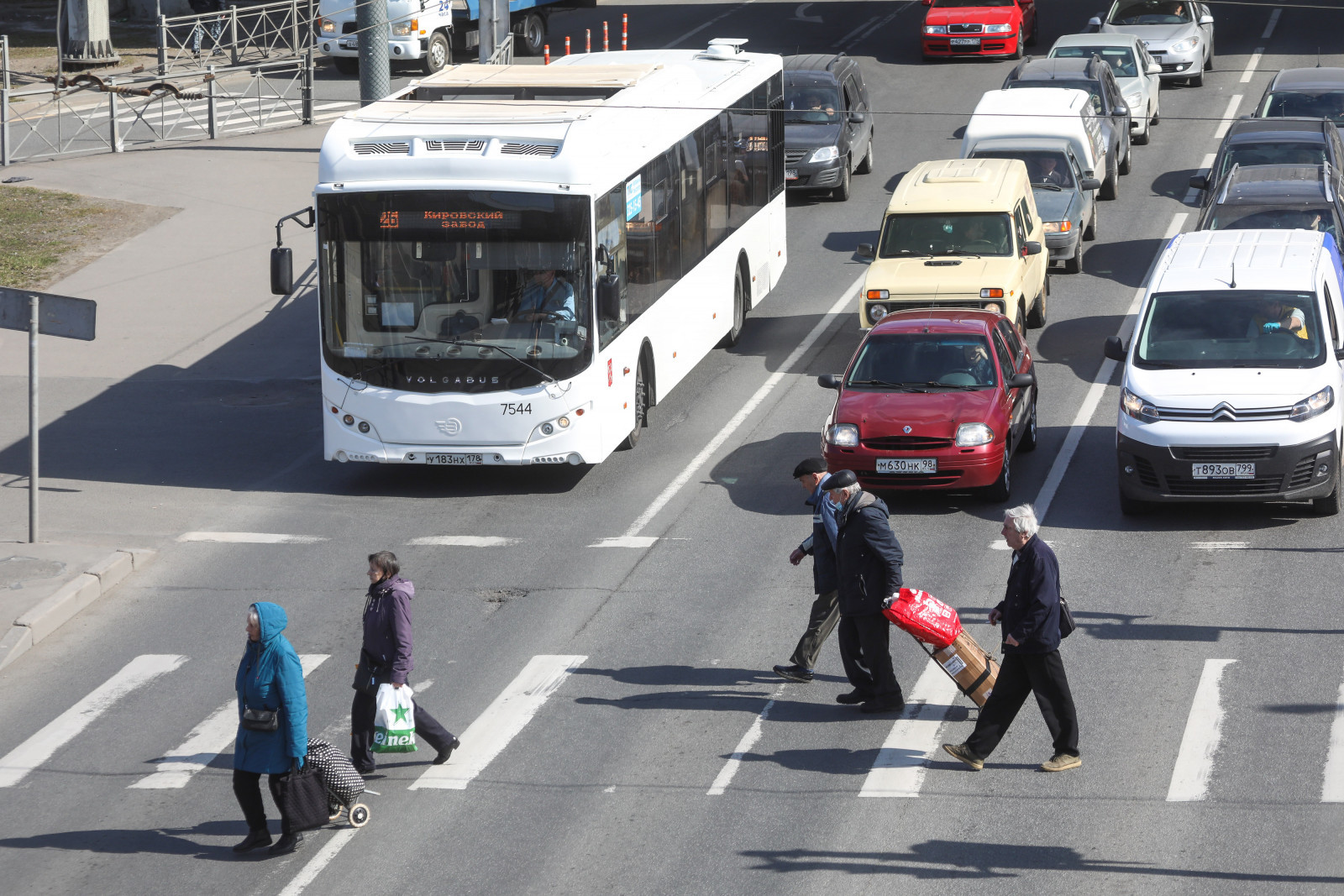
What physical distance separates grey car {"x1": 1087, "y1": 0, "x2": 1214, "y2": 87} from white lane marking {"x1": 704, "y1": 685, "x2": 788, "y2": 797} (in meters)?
27.8

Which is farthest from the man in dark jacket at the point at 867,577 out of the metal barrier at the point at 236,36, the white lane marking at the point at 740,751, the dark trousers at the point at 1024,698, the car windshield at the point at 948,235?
the metal barrier at the point at 236,36

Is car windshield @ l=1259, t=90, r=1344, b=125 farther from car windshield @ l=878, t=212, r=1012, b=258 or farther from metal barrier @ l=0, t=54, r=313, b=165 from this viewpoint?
metal barrier @ l=0, t=54, r=313, b=165

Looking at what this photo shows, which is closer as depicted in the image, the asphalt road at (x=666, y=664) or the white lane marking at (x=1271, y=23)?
the asphalt road at (x=666, y=664)

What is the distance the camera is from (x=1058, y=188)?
25.5 meters

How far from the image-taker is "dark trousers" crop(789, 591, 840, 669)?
39.7ft

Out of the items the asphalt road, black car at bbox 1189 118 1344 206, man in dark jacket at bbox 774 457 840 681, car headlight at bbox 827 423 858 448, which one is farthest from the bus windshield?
black car at bbox 1189 118 1344 206

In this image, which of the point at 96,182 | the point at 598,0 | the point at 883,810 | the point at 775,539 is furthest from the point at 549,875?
the point at 598,0

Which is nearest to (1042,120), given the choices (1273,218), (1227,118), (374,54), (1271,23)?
(1273,218)

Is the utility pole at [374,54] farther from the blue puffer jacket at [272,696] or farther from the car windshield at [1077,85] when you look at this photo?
the blue puffer jacket at [272,696]

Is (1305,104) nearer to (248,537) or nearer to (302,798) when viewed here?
(248,537)

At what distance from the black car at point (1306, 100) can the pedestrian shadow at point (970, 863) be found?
22211 mm

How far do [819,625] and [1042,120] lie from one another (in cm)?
1631

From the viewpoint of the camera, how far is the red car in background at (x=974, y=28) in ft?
128

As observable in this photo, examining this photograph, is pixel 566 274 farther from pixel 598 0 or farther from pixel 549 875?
pixel 598 0
